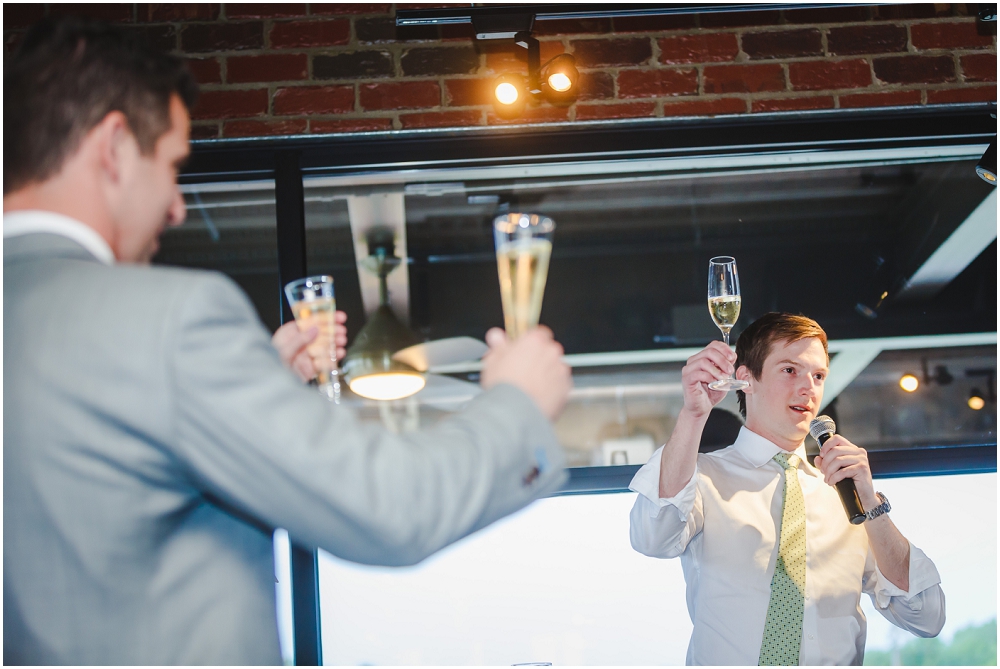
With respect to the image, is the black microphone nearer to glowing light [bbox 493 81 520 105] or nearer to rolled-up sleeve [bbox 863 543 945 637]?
rolled-up sleeve [bbox 863 543 945 637]

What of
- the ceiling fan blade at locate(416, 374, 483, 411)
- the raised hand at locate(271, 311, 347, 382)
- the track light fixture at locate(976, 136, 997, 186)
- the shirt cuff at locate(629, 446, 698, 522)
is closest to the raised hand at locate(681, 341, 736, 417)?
the shirt cuff at locate(629, 446, 698, 522)

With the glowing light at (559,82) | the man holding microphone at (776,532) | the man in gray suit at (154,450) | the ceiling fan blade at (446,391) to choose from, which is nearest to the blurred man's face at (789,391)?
the man holding microphone at (776,532)

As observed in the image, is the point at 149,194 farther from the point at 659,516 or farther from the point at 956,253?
the point at 956,253

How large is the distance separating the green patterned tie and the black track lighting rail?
1.32 m

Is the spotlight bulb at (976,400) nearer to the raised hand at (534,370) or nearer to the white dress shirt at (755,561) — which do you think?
the white dress shirt at (755,561)

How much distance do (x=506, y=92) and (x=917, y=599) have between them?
5.54ft

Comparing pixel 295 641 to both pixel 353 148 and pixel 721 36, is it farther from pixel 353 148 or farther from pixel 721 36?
pixel 721 36

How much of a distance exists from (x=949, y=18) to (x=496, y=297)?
228 cm

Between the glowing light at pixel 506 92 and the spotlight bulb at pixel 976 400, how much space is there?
5.24m

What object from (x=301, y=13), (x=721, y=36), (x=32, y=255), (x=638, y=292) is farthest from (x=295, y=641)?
(x=638, y=292)

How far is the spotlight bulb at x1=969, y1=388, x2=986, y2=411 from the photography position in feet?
20.3

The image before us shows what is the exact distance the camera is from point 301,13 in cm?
250

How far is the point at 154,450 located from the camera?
0.79m

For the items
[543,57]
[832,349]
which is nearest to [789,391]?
[543,57]
